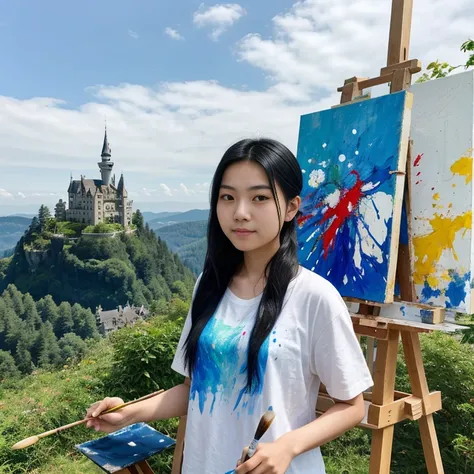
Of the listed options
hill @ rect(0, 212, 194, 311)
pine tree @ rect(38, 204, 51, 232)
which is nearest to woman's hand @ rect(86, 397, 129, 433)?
hill @ rect(0, 212, 194, 311)

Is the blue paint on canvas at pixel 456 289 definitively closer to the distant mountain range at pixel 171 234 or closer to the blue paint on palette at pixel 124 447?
the blue paint on palette at pixel 124 447

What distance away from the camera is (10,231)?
3981 centimetres

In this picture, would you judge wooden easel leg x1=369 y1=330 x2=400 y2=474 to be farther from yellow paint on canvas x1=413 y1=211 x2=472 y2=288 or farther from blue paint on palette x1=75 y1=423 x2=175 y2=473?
blue paint on palette x1=75 y1=423 x2=175 y2=473

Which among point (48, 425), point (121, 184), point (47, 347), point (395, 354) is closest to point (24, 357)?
point (47, 347)

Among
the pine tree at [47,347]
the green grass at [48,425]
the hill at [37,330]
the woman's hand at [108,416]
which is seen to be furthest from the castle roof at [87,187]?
the woman's hand at [108,416]

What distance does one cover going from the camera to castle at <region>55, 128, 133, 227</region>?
117ft

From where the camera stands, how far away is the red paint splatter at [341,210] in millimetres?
1881

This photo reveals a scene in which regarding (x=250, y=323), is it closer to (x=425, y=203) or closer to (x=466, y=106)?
(x=425, y=203)

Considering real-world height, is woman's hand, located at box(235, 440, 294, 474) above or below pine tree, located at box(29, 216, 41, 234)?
above

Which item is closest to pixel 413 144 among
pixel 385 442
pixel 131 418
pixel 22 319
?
pixel 385 442

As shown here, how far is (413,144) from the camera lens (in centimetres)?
183

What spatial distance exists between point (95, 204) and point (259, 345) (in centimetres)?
3635

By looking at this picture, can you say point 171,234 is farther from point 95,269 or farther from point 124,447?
point 124,447

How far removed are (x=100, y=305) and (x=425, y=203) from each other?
3316cm
